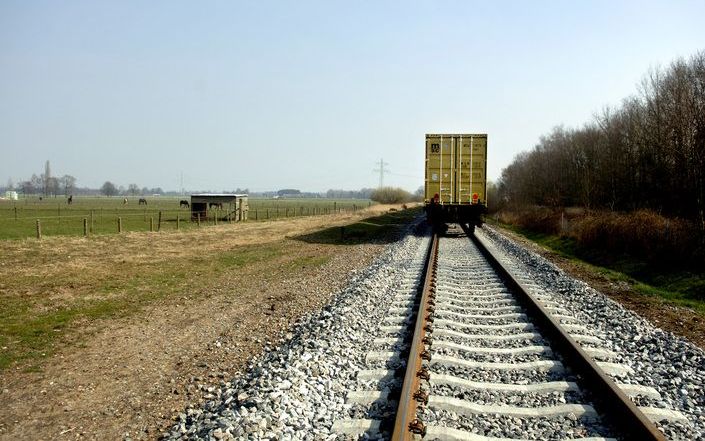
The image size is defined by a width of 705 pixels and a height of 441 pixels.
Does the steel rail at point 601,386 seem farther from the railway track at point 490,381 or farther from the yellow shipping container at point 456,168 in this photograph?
the yellow shipping container at point 456,168

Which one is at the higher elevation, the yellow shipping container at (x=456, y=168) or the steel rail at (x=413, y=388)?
the yellow shipping container at (x=456, y=168)

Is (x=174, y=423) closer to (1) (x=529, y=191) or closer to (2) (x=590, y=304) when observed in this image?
(2) (x=590, y=304)

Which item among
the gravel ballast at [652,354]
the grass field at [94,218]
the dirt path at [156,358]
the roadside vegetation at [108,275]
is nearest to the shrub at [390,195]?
the grass field at [94,218]

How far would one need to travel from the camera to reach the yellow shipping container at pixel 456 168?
20.5m

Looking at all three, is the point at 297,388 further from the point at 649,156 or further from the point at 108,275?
the point at 649,156

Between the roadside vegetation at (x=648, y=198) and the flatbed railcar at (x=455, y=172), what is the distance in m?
4.27

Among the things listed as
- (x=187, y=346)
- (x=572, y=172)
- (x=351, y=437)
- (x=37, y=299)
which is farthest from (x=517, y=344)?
(x=572, y=172)

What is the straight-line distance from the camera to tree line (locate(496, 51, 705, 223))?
2048cm

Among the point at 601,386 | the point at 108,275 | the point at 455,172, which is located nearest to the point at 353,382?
the point at 601,386

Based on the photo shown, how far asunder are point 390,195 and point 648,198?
75554 millimetres

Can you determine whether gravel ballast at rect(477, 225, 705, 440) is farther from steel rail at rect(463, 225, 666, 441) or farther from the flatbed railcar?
the flatbed railcar

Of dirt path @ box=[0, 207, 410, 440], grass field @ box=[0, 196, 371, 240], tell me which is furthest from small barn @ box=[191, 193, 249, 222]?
dirt path @ box=[0, 207, 410, 440]

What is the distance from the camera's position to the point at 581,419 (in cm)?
397

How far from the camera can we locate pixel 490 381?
478 cm
